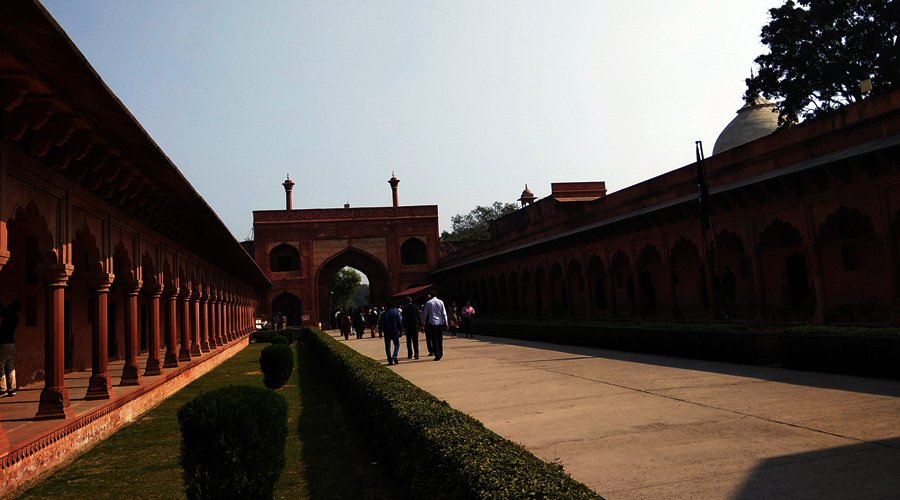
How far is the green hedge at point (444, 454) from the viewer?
117 inches

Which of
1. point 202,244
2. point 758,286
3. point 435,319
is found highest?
point 202,244

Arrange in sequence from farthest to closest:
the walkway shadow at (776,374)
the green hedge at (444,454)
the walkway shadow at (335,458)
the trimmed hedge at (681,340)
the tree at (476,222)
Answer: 1. the tree at (476,222)
2. the trimmed hedge at (681,340)
3. the walkway shadow at (776,374)
4. the walkway shadow at (335,458)
5. the green hedge at (444,454)

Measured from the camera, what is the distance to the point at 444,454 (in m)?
3.66

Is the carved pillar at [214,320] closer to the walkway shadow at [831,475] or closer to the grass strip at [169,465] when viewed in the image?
the grass strip at [169,465]

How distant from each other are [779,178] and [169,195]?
11.6m

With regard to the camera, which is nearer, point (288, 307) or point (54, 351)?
point (54, 351)

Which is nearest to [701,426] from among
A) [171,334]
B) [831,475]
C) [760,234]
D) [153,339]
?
[831,475]

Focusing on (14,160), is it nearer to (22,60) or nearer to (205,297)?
(22,60)

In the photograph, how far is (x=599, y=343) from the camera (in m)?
14.4

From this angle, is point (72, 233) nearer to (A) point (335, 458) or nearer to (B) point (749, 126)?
(A) point (335, 458)

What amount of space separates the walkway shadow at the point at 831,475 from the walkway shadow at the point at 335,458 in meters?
2.37

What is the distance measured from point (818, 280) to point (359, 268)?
3540 cm

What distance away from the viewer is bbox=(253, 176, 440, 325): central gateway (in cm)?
4409

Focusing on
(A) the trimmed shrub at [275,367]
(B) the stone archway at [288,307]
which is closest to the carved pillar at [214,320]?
(A) the trimmed shrub at [275,367]
